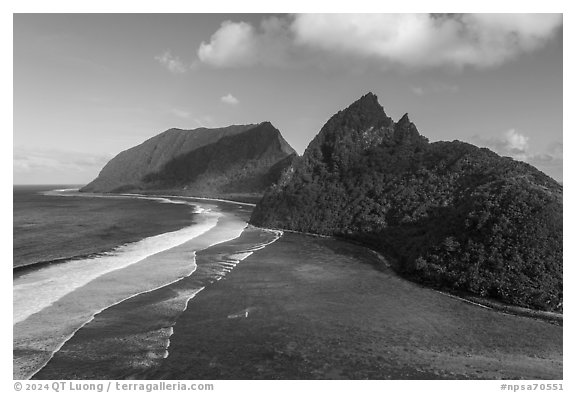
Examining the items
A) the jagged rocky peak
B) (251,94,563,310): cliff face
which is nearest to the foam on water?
(251,94,563,310): cliff face

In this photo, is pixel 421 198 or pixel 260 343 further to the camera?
pixel 421 198

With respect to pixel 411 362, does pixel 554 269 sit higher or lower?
higher

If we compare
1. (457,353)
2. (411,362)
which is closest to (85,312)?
(411,362)

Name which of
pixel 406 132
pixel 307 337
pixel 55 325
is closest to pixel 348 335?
pixel 307 337

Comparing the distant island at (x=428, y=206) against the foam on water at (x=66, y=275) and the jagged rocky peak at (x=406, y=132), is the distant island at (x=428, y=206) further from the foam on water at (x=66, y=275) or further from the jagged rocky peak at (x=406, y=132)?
the foam on water at (x=66, y=275)

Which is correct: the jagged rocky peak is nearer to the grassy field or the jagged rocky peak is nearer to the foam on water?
the grassy field

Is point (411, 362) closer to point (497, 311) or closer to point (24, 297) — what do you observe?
point (497, 311)

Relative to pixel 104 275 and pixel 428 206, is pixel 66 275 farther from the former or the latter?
pixel 428 206

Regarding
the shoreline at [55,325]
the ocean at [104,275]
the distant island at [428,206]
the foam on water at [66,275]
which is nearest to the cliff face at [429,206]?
the distant island at [428,206]
